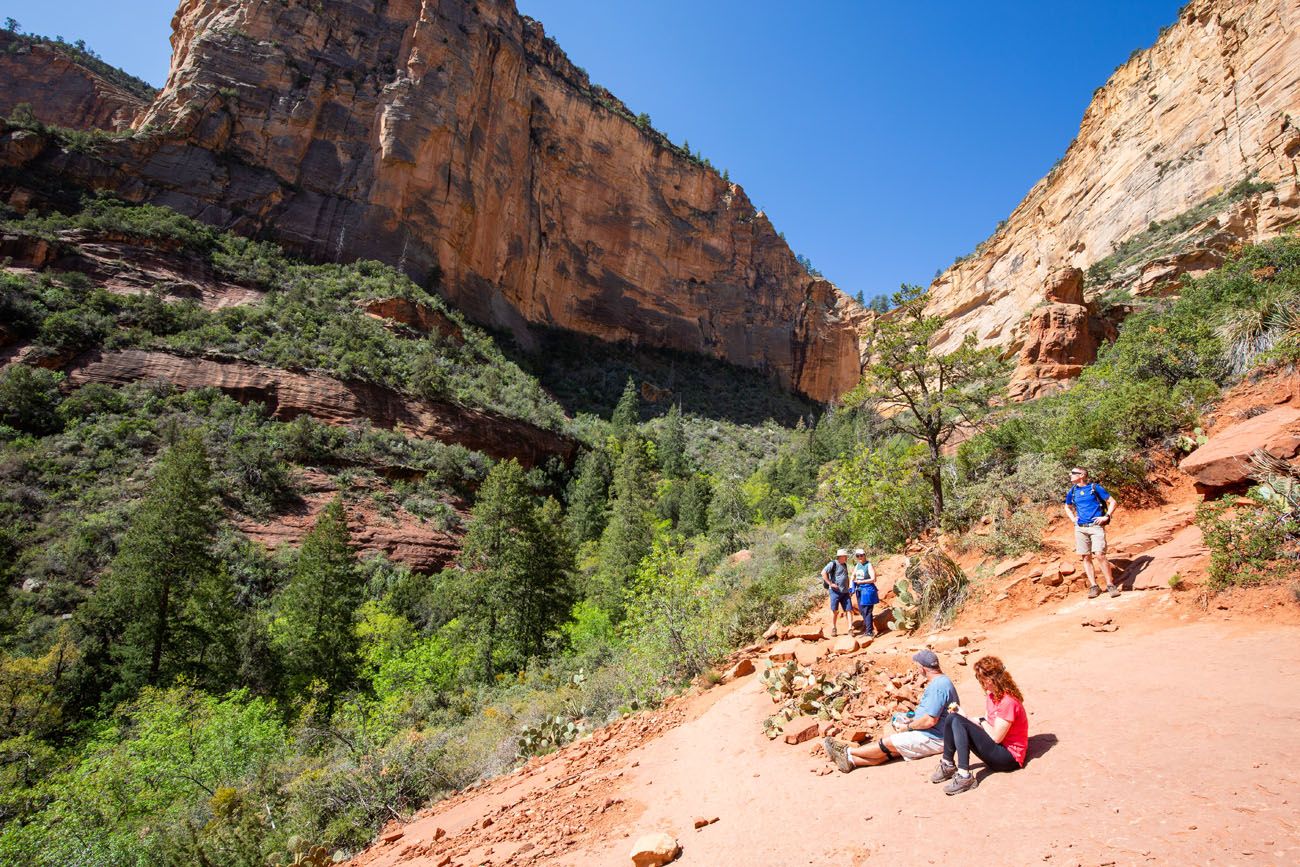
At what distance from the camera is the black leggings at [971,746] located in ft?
12.1

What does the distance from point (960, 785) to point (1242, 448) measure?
6.16 meters

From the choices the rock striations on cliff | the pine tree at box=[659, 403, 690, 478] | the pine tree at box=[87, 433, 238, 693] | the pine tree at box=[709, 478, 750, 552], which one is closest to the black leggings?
the pine tree at box=[709, 478, 750, 552]

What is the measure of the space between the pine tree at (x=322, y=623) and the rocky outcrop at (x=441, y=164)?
33.4m

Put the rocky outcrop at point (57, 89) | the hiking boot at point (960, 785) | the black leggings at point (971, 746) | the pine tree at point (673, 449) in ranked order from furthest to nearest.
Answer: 1. the rocky outcrop at point (57, 89)
2. the pine tree at point (673, 449)
3. the black leggings at point (971, 746)
4. the hiking boot at point (960, 785)

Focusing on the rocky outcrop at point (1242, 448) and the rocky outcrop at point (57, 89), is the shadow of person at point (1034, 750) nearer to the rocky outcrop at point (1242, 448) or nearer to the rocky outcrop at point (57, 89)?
the rocky outcrop at point (1242, 448)

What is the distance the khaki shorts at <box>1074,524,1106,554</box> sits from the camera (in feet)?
21.4

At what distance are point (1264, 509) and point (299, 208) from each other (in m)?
53.3

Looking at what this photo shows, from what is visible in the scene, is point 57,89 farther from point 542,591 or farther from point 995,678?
point 995,678

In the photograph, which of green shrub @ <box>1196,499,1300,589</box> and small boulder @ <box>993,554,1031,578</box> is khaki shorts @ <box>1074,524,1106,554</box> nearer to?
green shrub @ <box>1196,499,1300,589</box>

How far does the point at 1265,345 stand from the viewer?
31.1 feet

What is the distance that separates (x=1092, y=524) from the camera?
6.59m

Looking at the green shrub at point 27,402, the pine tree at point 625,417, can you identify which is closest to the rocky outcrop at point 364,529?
the green shrub at point 27,402

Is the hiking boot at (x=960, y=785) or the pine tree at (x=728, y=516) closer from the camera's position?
the hiking boot at (x=960, y=785)

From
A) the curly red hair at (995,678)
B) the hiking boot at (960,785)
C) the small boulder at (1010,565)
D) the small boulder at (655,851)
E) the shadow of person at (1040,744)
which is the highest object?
the small boulder at (1010,565)
